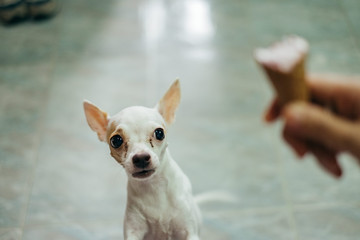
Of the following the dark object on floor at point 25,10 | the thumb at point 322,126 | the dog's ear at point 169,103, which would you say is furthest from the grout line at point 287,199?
the dark object on floor at point 25,10

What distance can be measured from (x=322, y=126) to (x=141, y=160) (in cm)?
29

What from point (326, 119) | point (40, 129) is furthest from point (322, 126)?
point (40, 129)

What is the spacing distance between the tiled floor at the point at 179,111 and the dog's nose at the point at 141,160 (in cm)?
72

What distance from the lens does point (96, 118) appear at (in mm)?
798

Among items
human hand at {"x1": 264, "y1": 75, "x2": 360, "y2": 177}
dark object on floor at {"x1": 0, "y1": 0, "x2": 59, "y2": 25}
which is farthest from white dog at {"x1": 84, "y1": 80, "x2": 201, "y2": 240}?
dark object on floor at {"x1": 0, "y1": 0, "x2": 59, "y2": 25}

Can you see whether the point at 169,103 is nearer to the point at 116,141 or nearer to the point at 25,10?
the point at 116,141

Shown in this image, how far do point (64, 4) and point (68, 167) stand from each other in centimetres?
95

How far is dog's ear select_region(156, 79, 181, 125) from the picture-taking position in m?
0.80

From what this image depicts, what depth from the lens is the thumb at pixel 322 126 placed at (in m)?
0.56

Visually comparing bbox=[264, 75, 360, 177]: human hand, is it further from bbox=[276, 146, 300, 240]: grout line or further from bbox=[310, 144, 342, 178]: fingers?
bbox=[276, 146, 300, 240]: grout line

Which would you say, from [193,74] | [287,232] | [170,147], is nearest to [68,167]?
[170,147]

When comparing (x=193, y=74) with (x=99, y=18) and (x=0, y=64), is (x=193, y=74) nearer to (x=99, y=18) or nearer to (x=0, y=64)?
(x=99, y=18)

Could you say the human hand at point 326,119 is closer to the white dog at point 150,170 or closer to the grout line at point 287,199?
the white dog at point 150,170

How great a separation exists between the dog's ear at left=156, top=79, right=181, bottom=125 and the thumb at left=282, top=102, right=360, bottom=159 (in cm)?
26
